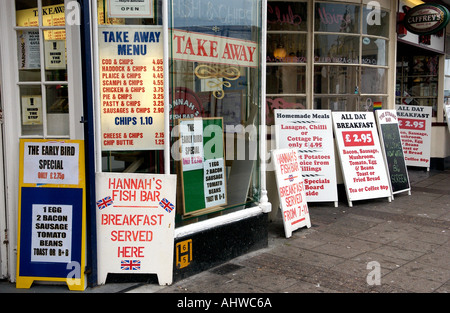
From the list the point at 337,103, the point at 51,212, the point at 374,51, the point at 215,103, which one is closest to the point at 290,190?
the point at 215,103

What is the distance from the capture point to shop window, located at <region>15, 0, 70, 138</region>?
13.8ft

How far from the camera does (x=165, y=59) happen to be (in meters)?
4.36

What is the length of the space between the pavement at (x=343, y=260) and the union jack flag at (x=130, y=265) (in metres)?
0.16

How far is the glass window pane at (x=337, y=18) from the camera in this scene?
788cm

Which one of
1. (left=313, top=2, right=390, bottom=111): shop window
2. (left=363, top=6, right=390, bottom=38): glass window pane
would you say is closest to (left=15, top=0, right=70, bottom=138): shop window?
(left=313, top=2, right=390, bottom=111): shop window

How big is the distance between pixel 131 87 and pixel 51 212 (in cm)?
139

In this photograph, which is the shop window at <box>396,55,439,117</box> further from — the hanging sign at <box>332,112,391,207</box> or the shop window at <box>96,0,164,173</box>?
the shop window at <box>96,0,164,173</box>

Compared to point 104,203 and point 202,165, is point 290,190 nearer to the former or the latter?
point 202,165

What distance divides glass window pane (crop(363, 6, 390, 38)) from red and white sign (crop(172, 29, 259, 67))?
384 centimetres

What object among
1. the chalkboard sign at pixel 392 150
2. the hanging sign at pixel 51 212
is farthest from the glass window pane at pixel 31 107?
the chalkboard sign at pixel 392 150

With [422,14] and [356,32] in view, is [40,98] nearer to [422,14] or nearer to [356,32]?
[356,32]

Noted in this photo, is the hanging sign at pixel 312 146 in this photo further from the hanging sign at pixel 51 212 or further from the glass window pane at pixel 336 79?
the hanging sign at pixel 51 212

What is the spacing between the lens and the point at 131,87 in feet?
14.1
